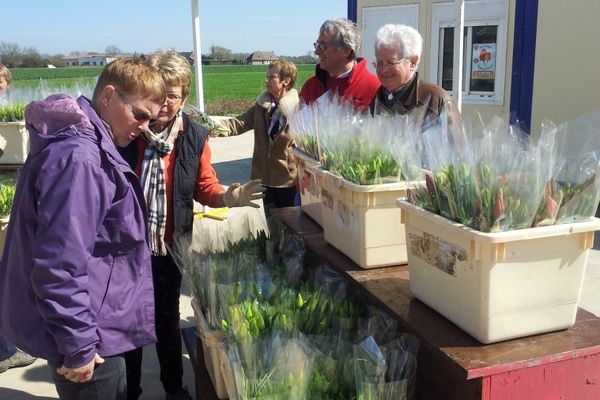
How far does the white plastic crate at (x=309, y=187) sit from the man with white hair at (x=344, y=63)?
2.08 feet

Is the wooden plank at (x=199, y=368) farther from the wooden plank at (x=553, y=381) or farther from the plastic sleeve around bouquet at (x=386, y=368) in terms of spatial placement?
the wooden plank at (x=553, y=381)

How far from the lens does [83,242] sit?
5.18ft

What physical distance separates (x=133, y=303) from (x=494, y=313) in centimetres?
110

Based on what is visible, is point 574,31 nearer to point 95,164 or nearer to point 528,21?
point 528,21

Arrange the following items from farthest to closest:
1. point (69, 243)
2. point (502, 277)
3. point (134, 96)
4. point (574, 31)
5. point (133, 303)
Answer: point (574, 31) < point (133, 303) < point (134, 96) < point (69, 243) < point (502, 277)

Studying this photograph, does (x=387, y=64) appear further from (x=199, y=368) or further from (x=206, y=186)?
(x=199, y=368)

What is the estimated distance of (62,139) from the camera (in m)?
1.61

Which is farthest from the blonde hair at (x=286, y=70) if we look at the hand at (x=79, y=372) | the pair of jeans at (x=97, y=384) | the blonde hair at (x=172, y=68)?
the hand at (x=79, y=372)

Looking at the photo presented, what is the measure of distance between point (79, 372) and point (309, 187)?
52.8 inches

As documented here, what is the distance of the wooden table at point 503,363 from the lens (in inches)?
55.6

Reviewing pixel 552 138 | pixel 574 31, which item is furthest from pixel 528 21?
pixel 552 138

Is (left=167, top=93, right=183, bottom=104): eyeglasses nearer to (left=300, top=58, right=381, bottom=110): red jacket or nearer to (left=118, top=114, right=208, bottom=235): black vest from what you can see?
(left=118, top=114, right=208, bottom=235): black vest

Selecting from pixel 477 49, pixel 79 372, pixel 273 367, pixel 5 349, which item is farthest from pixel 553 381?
pixel 477 49

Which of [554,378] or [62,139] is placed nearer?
[554,378]
